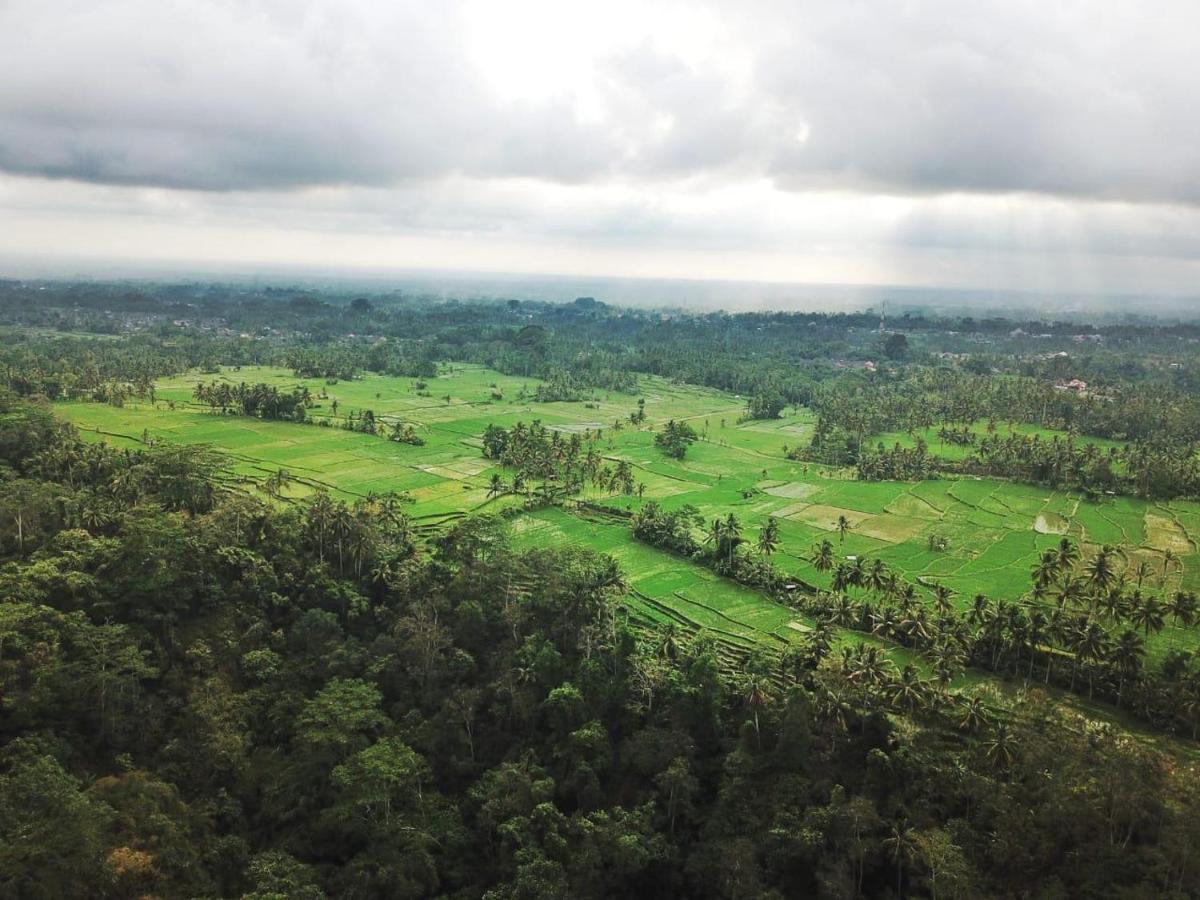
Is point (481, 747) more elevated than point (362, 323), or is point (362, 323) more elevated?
point (362, 323)

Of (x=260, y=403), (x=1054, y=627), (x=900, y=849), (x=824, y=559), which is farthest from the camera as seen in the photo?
(x=260, y=403)

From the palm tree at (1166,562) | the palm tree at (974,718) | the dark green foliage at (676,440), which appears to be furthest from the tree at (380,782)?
the dark green foliage at (676,440)

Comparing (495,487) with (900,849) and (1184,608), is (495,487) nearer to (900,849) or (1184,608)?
(900,849)

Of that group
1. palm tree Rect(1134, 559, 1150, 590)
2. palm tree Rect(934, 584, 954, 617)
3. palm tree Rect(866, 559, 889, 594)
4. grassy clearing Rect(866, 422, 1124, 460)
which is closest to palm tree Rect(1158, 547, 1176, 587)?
palm tree Rect(1134, 559, 1150, 590)

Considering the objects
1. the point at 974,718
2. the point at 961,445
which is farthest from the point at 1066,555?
the point at 961,445

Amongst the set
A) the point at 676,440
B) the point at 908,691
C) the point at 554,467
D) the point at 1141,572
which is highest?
the point at 676,440

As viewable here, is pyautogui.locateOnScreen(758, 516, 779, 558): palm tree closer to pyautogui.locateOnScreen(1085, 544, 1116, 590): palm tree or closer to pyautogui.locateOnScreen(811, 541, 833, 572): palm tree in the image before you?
pyautogui.locateOnScreen(811, 541, 833, 572): palm tree

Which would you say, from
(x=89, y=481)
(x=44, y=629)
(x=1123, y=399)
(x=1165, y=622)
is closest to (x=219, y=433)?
(x=89, y=481)

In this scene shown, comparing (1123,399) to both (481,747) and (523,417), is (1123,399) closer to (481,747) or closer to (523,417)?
(523,417)
